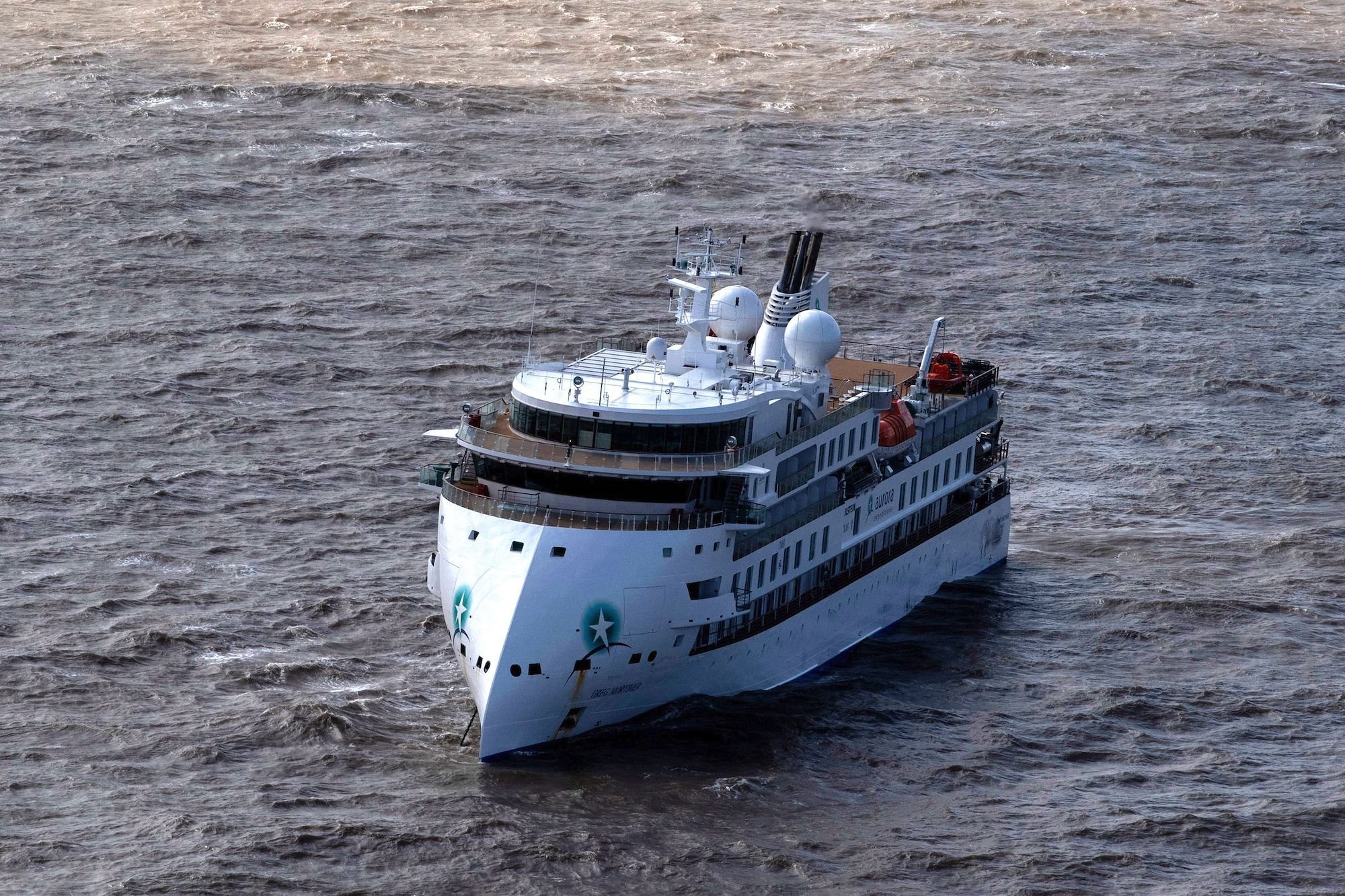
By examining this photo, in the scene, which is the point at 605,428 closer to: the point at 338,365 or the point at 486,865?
the point at 486,865

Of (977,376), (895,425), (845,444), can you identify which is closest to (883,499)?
(895,425)

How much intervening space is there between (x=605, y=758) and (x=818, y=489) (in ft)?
Answer: 49.6

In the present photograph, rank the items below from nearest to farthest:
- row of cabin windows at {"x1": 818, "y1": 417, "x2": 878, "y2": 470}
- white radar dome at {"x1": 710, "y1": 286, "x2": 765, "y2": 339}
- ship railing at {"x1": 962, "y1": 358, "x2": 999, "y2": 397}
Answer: row of cabin windows at {"x1": 818, "y1": 417, "x2": 878, "y2": 470} → white radar dome at {"x1": 710, "y1": 286, "x2": 765, "y2": 339} → ship railing at {"x1": 962, "y1": 358, "x2": 999, "y2": 397}

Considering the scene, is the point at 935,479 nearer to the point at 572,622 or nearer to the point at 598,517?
the point at 598,517

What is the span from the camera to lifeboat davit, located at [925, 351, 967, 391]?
324ft

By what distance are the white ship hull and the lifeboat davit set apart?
20786mm

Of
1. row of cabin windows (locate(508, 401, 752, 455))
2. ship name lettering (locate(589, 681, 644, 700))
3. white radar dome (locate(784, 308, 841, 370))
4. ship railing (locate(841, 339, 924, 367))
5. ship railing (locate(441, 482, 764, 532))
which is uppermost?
white radar dome (locate(784, 308, 841, 370))

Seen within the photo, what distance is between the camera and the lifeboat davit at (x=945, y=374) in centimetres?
9881

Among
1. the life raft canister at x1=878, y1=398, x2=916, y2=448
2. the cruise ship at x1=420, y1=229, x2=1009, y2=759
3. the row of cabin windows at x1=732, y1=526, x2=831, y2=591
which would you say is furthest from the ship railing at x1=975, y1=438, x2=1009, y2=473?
the row of cabin windows at x1=732, y1=526, x2=831, y2=591

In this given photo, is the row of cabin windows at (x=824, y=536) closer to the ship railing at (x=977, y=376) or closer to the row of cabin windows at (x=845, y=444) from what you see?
the row of cabin windows at (x=845, y=444)

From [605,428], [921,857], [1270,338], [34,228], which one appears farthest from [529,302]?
[921,857]

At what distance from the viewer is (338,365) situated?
11756 cm

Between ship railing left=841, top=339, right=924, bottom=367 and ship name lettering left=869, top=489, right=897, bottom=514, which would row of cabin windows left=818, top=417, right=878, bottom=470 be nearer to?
ship name lettering left=869, top=489, right=897, bottom=514

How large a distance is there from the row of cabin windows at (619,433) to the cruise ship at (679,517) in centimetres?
7
